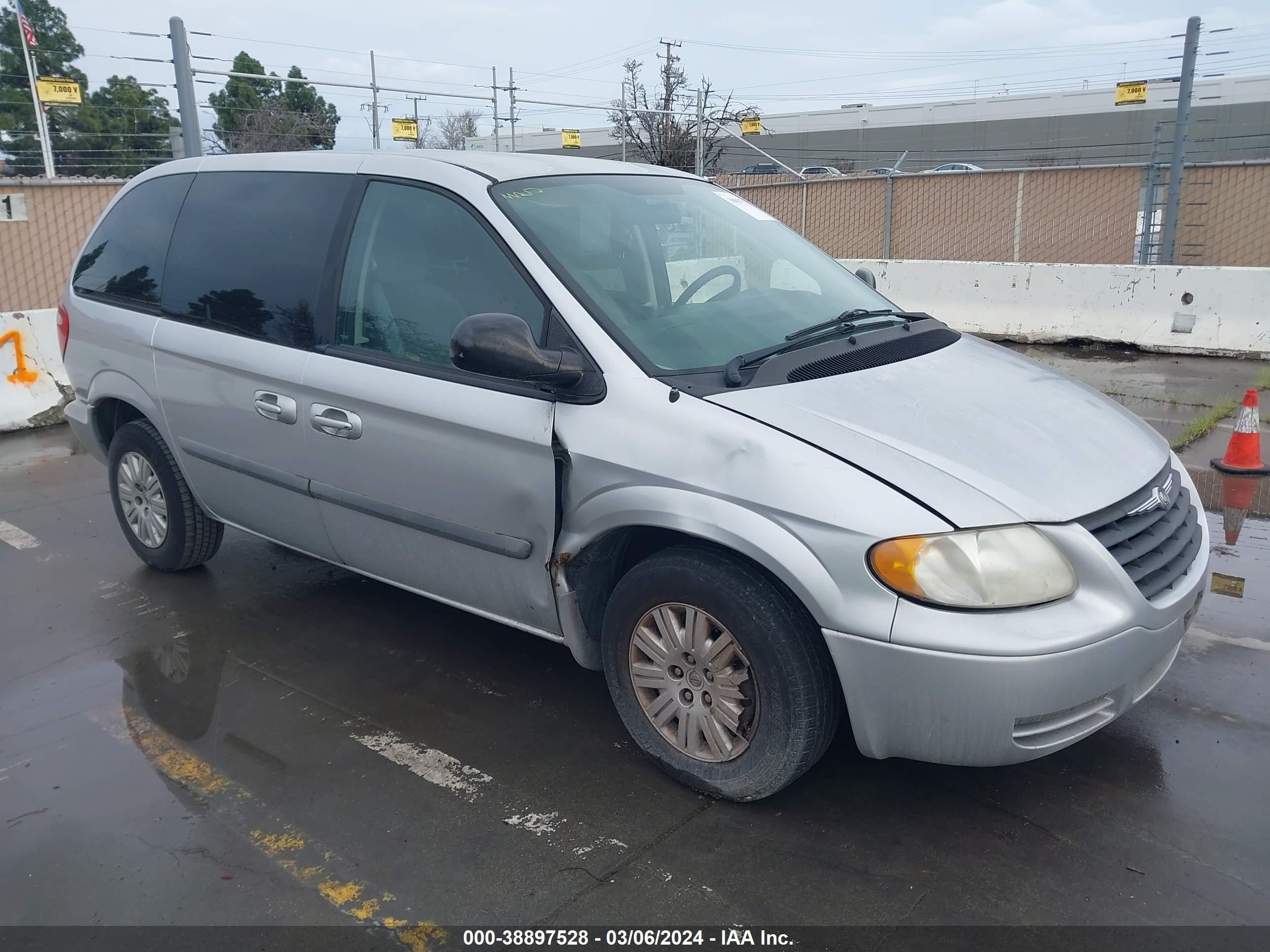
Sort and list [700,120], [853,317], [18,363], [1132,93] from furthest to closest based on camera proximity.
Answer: [700,120], [1132,93], [18,363], [853,317]

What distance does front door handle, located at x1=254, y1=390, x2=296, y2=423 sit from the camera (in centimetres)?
392

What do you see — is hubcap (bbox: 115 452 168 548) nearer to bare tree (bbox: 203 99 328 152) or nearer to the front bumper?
the front bumper

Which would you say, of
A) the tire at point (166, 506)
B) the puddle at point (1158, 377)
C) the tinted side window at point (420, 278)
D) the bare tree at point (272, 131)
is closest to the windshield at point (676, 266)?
the tinted side window at point (420, 278)

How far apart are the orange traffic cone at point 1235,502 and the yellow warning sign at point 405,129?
24971 millimetres

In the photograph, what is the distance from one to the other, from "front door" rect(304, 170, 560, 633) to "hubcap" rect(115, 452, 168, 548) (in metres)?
1.47

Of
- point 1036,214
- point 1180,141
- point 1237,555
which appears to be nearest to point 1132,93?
point 1036,214

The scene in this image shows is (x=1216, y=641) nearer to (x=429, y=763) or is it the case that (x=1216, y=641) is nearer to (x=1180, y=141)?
(x=429, y=763)

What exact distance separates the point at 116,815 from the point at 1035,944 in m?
2.65

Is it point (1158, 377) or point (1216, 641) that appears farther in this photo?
point (1158, 377)

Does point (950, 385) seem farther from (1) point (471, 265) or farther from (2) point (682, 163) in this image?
(2) point (682, 163)

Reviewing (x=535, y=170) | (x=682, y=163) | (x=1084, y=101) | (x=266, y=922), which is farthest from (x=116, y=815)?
(x=1084, y=101)

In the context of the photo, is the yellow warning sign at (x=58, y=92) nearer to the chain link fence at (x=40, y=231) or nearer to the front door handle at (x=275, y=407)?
the chain link fence at (x=40, y=231)

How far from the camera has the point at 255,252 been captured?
13.8 ft

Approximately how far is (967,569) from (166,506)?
152 inches
